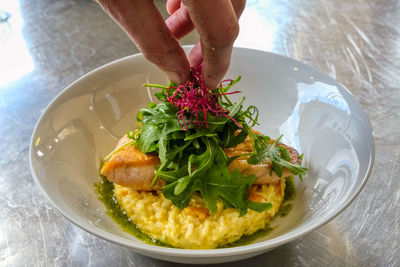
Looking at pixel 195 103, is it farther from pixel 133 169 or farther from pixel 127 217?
pixel 127 217

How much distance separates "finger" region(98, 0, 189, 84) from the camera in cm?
112

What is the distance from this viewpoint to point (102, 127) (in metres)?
2.09

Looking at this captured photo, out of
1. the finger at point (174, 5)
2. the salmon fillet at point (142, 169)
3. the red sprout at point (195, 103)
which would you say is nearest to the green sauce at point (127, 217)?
the salmon fillet at point (142, 169)

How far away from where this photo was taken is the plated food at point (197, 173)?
160 centimetres

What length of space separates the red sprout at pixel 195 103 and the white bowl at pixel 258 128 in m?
0.48

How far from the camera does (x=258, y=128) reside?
2236 millimetres

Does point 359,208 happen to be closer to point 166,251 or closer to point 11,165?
point 166,251

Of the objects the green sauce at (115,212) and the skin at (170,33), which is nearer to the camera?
the skin at (170,33)

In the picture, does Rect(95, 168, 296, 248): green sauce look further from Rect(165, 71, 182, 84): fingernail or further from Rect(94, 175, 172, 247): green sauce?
Rect(165, 71, 182, 84): fingernail

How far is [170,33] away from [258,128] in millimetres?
1142

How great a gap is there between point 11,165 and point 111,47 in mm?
1342

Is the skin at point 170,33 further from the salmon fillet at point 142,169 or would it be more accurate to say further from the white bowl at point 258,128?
the white bowl at point 258,128

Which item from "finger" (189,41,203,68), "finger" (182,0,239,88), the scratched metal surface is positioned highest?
"finger" (182,0,239,88)

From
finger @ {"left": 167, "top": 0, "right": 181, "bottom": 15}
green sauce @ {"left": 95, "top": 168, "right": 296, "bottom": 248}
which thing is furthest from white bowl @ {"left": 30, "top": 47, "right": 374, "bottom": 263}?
finger @ {"left": 167, "top": 0, "right": 181, "bottom": 15}
